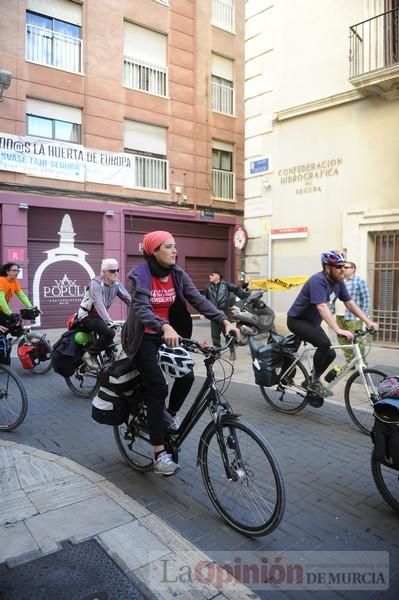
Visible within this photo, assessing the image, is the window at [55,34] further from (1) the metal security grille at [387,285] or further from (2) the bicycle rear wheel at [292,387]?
(2) the bicycle rear wheel at [292,387]

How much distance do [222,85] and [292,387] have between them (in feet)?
52.8

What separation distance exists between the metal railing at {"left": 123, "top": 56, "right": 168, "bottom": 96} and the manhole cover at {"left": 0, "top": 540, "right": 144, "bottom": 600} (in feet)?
51.3

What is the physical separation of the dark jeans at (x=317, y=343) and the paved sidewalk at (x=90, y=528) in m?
2.70

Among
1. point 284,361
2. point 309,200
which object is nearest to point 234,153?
point 309,200

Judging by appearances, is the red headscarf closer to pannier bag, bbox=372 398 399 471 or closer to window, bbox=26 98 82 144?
pannier bag, bbox=372 398 399 471

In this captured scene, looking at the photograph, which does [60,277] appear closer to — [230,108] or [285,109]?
[285,109]

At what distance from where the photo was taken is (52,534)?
9.22 ft

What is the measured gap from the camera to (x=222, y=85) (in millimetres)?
18234

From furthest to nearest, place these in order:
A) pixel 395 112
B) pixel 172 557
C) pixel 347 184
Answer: pixel 347 184, pixel 395 112, pixel 172 557

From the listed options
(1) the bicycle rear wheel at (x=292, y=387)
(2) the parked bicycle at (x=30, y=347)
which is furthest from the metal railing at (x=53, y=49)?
(1) the bicycle rear wheel at (x=292, y=387)

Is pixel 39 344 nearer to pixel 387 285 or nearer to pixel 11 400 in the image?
pixel 11 400

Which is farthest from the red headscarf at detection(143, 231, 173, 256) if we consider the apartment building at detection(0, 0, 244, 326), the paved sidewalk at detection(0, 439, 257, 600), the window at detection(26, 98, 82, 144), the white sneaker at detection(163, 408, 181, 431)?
the window at detection(26, 98, 82, 144)

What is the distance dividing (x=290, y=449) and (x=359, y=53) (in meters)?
9.59

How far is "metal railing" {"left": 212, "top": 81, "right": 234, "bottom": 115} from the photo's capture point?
59.0 feet
